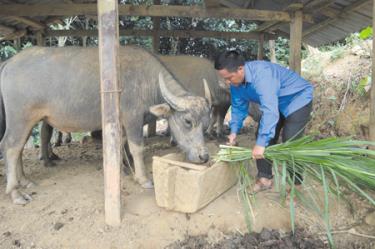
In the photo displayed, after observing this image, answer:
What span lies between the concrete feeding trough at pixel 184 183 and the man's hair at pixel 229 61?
3.08 feet

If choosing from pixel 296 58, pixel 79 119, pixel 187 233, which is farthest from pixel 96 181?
pixel 296 58

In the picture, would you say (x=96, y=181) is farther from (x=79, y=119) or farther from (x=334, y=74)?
(x=334, y=74)

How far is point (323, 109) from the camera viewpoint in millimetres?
7699

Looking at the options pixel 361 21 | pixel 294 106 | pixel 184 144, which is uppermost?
pixel 361 21

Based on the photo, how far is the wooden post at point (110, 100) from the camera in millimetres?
3480

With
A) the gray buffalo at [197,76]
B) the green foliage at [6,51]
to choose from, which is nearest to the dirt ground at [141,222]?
the gray buffalo at [197,76]

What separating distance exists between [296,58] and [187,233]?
11.5 ft

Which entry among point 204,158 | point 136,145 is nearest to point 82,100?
point 136,145

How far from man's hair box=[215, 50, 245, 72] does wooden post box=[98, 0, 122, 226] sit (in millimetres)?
987

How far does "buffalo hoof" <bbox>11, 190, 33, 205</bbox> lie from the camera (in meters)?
4.12

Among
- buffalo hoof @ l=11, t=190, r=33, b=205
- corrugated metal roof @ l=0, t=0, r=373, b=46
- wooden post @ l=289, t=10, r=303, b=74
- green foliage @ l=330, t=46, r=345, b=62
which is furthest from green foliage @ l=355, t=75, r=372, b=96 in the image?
buffalo hoof @ l=11, t=190, r=33, b=205

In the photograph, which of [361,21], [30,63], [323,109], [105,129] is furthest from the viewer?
[323,109]

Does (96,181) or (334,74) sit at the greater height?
(334,74)

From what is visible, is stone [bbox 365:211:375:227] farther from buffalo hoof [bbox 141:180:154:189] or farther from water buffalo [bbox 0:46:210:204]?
buffalo hoof [bbox 141:180:154:189]
